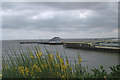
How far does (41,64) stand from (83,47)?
3663cm

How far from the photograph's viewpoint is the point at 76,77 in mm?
2570

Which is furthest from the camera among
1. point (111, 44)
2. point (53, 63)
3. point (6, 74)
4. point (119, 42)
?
point (111, 44)

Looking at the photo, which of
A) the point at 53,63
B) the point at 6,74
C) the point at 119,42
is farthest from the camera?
the point at 119,42

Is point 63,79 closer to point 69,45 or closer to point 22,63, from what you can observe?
point 22,63

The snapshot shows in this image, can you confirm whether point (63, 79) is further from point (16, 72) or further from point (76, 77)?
point (16, 72)

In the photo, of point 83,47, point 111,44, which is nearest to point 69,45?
point 83,47

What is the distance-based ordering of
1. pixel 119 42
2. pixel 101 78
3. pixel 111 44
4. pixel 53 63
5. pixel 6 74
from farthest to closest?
pixel 111 44
pixel 119 42
pixel 6 74
pixel 53 63
pixel 101 78

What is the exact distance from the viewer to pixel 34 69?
277 cm

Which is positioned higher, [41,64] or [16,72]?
[41,64]

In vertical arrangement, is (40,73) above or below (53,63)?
below

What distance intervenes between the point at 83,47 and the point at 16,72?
36.5 metres

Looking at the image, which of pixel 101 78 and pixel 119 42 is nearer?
pixel 101 78

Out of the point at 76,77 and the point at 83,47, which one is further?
the point at 83,47

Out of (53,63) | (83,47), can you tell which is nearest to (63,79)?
(53,63)
